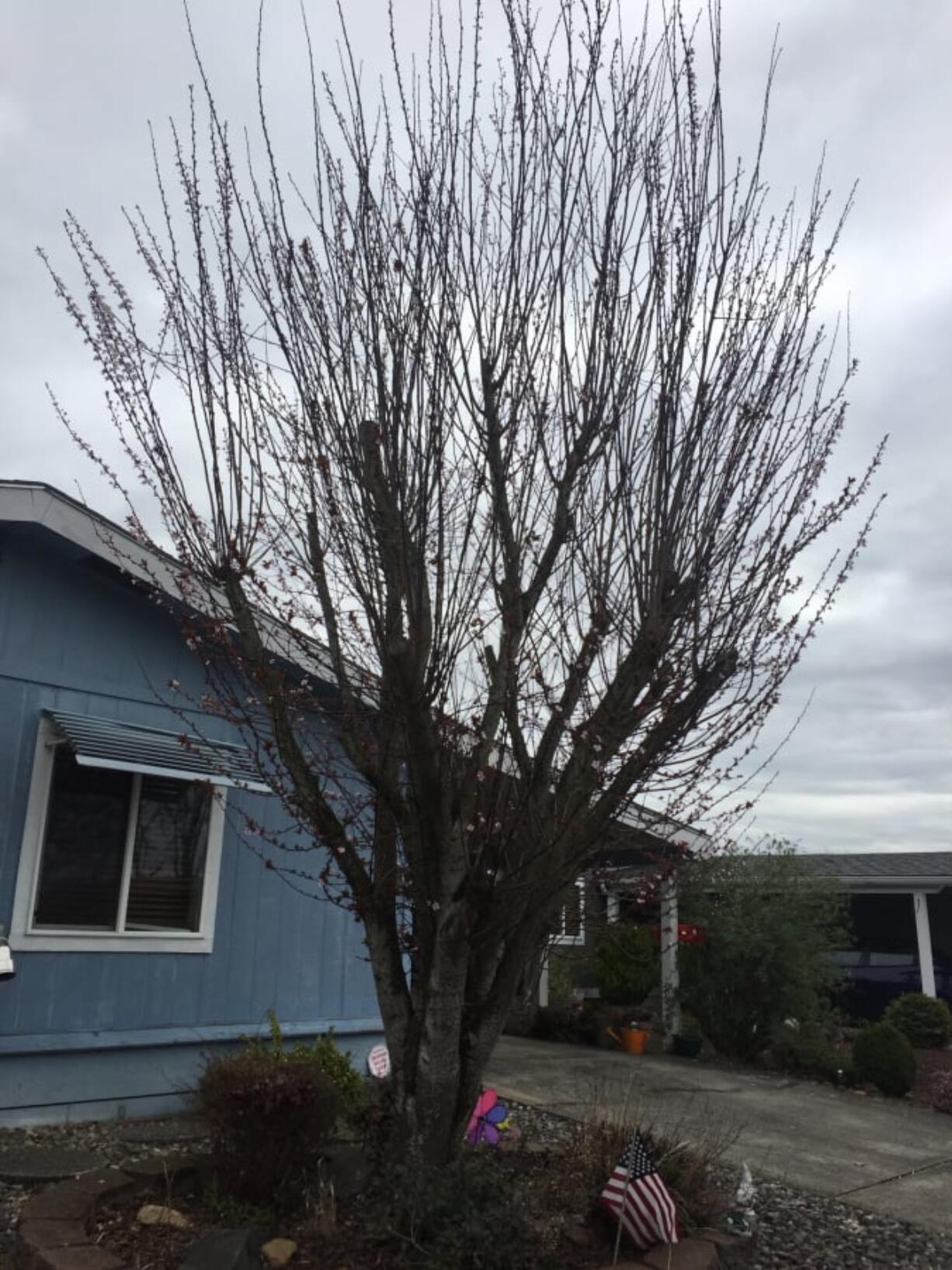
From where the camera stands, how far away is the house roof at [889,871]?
16.2 meters

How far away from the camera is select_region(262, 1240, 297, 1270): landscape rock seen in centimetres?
394

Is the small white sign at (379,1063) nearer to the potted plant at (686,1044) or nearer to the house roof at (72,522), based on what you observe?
the house roof at (72,522)

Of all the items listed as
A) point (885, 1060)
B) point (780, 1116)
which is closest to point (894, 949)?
point (885, 1060)

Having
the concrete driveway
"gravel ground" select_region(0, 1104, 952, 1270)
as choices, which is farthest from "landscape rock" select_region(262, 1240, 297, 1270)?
the concrete driveway

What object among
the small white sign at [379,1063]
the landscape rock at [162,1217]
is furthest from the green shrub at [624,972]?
the landscape rock at [162,1217]

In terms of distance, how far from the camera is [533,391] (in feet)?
14.5

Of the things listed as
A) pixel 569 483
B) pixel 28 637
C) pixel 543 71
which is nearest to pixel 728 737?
pixel 569 483

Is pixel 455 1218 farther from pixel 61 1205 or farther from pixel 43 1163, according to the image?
pixel 43 1163

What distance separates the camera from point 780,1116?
8938mm

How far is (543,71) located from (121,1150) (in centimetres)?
602

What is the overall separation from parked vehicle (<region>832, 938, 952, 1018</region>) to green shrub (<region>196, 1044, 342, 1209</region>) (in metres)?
13.2

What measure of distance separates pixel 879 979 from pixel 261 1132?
14.3 m

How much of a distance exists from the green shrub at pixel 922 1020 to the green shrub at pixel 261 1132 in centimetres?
1125

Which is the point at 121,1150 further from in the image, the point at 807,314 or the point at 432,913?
the point at 807,314
